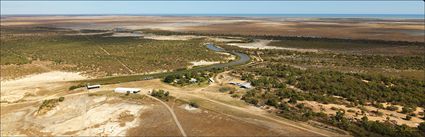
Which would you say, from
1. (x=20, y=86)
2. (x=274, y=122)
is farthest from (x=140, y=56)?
(x=274, y=122)

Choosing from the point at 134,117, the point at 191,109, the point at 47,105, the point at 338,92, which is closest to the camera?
the point at 134,117

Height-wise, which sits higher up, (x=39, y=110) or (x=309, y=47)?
(x=309, y=47)

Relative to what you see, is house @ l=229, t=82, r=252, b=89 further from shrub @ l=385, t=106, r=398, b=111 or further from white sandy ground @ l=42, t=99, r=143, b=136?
shrub @ l=385, t=106, r=398, b=111

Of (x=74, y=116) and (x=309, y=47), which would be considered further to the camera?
(x=309, y=47)

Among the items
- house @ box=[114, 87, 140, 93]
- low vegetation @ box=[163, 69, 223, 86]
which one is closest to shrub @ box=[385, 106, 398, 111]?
low vegetation @ box=[163, 69, 223, 86]

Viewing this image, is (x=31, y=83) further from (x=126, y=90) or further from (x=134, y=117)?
(x=134, y=117)

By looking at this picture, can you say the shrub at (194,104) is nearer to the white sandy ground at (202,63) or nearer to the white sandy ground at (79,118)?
the white sandy ground at (79,118)

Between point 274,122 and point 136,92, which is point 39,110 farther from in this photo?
point 274,122

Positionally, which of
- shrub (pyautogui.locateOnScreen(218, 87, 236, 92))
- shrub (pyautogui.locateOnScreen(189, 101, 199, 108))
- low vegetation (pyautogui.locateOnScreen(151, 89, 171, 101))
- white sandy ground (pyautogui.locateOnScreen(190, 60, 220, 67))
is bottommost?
shrub (pyautogui.locateOnScreen(189, 101, 199, 108))

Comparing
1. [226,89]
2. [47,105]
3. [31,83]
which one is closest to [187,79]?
[226,89]
